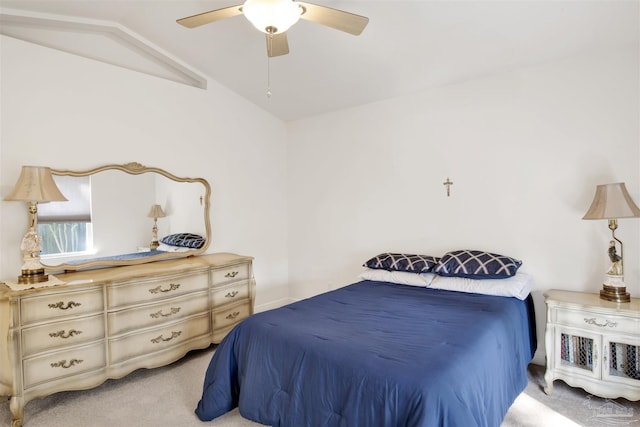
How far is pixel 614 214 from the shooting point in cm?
234

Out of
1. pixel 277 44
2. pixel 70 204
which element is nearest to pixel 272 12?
pixel 277 44

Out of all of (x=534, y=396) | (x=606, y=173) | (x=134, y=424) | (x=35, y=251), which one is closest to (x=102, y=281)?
(x=35, y=251)

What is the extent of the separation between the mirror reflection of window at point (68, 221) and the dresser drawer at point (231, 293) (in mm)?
1131

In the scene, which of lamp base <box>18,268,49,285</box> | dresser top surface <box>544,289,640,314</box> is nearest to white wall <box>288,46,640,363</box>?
dresser top surface <box>544,289,640,314</box>

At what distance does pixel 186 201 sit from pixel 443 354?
2.86 m

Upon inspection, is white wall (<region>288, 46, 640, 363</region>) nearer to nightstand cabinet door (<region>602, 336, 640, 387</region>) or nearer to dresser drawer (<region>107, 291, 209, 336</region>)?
nightstand cabinet door (<region>602, 336, 640, 387</region>)

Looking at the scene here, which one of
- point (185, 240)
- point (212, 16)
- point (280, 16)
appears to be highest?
point (212, 16)

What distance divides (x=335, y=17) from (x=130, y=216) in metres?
2.49

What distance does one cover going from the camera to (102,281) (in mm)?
2510

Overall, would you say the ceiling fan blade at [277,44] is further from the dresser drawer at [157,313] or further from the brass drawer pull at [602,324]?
the brass drawer pull at [602,324]

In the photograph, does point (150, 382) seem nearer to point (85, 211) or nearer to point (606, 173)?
point (85, 211)

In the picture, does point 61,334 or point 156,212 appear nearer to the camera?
point 61,334

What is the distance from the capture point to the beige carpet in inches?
85.7

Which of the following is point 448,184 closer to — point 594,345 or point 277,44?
point 594,345
